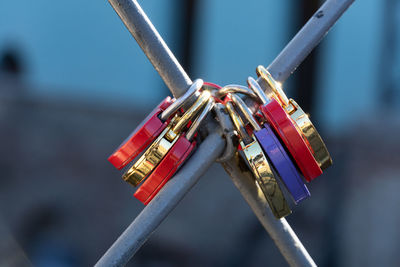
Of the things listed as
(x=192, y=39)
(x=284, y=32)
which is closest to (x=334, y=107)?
(x=284, y=32)

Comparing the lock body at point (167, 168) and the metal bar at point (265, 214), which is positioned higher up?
the lock body at point (167, 168)

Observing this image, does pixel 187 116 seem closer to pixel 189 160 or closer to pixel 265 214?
pixel 189 160

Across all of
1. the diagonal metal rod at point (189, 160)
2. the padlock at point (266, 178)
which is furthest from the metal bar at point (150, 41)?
the padlock at point (266, 178)

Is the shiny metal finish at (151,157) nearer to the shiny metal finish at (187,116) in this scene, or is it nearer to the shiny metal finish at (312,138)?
the shiny metal finish at (187,116)

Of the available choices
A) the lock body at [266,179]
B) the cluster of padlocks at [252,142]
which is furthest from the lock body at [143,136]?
the lock body at [266,179]

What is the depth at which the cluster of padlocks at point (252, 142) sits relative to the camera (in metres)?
0.54

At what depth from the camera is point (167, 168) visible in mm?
548

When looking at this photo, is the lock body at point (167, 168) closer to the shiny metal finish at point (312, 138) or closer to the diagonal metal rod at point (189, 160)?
the diagonal metal rod at point (189, 160)

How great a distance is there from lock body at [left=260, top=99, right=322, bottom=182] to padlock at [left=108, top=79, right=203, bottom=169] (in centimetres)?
8

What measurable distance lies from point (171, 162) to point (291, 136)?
0.13 metres

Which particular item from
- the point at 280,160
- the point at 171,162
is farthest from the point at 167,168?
the point at 280,160

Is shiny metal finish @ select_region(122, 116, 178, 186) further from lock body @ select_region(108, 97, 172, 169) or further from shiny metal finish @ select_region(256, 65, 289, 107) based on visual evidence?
shiny metal finish @ select_region(256, 65, 289, 107)

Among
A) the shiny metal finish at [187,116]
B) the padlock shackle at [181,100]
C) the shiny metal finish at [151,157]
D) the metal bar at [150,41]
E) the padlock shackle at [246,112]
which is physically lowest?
the padlock shackle at [246,112]

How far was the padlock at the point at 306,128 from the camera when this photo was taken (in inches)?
21.6
